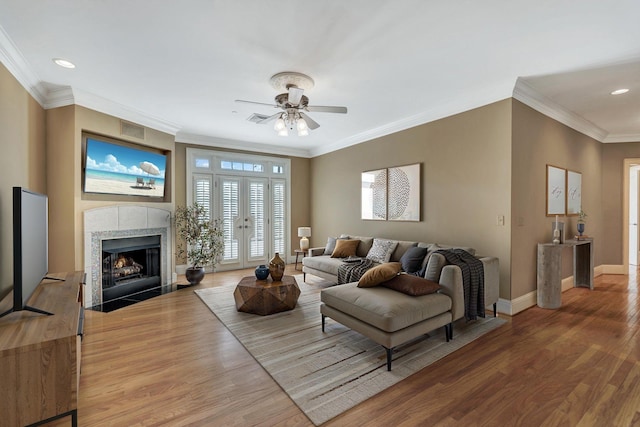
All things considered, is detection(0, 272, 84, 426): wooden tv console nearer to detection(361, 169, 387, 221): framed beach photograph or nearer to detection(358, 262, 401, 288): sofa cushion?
detection(358, 262, 401, 288): sofa cushion

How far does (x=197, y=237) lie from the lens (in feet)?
17.7

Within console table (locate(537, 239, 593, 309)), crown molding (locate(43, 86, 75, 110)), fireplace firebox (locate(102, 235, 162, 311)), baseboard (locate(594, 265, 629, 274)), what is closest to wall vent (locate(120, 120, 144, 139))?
crown molding (locate(43, 86, 75, 110))

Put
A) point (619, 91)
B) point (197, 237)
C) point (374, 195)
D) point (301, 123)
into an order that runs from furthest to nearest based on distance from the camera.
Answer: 1. point (374, 195)
2. point (197, 237)
3. point (619, 91)
4. point (301, 123)

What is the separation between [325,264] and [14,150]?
4.03 m

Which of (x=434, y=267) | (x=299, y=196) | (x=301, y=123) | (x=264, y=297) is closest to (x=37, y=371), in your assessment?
(x=264, y=297)

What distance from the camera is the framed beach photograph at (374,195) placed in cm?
539

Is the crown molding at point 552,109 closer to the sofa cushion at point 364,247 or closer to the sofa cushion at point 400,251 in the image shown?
the sofa cushion at point 400,251

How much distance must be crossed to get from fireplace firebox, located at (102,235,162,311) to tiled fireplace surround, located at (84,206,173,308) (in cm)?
10

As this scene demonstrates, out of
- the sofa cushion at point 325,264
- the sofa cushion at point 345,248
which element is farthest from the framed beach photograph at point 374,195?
the sofa cushion at point 325,264

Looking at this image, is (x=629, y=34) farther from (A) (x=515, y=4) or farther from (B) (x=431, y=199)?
(B) (x=431, y=199)

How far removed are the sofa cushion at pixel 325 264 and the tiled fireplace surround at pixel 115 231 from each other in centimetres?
255

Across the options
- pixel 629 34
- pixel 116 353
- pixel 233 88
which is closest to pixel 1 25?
pixel 233 88

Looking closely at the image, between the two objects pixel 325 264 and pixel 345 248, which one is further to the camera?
pixel 345 248

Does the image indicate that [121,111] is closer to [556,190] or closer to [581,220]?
[556,190]
